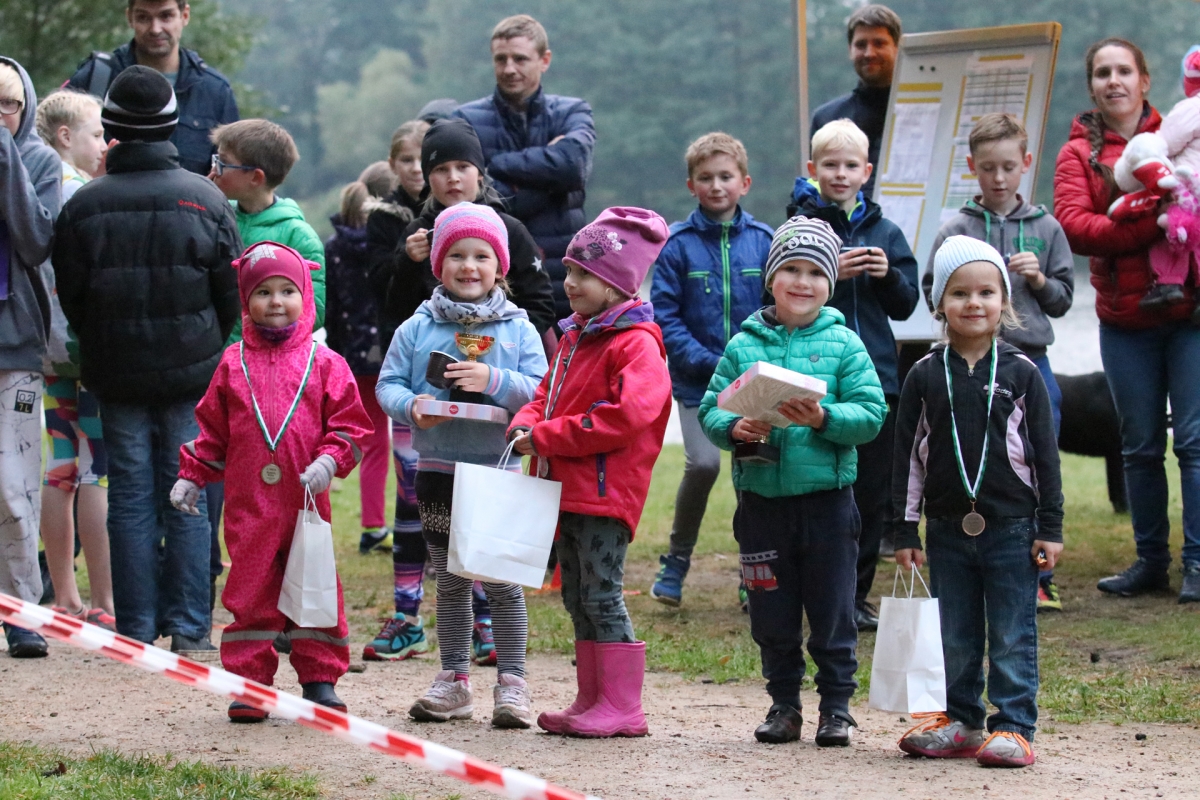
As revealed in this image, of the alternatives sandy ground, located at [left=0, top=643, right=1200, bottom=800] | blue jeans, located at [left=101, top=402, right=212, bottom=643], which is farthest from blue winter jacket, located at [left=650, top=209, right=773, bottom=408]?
blue jeans, located at [left=101, top=402, right=212, bottom=643]

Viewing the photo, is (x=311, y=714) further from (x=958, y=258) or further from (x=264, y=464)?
(x=958, y=258)

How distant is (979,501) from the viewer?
470 cm

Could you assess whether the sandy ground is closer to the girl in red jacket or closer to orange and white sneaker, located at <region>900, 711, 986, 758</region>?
orange and white sneaker, located at <region>900, 711, 986, 758</region>

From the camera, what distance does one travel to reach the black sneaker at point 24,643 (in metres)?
5.98

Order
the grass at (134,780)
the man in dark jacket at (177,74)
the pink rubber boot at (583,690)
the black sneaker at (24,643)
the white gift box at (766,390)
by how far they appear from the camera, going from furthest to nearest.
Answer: the man in dark jacket at (177,74) → the black sneaker at (24,643) → the pink rubber boot at (583,690) → the white gift box at (766,390) → the grass at (134,780)

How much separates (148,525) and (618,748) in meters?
2.23

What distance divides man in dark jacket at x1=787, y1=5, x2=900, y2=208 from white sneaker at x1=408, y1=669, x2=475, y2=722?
383 cm

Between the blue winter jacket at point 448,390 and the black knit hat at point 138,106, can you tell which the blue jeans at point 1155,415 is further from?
the black knit hat at point 138,106

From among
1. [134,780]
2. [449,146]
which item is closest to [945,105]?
[449,146]

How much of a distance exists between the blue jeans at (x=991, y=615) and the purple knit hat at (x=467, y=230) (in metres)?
1.80

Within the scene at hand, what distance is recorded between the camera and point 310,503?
16.4 feet

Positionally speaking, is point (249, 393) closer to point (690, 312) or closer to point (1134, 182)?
point (690, 312)

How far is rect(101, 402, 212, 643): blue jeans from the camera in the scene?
19.3 ft

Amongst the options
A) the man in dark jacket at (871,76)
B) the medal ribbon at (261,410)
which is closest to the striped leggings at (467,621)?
the medal ribbon at (261,410)
